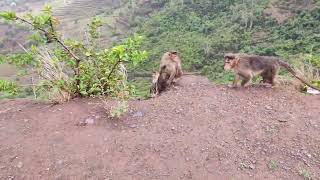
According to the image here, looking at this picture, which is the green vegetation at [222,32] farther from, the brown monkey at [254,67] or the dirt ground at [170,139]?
the dirt ground at [170,139]

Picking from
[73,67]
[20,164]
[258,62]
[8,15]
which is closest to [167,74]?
[258,62]

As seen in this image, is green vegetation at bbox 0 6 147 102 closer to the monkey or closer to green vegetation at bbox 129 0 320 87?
the monkey

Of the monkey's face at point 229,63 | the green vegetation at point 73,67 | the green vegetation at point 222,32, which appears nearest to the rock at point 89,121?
the green vegetation at point 73,67

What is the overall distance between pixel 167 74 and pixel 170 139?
2401mm

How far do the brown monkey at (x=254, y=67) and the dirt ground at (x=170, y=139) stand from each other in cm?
53

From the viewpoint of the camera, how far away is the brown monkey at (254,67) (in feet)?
18.6

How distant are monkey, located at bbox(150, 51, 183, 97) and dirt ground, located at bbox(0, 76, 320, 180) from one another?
131 centimetres

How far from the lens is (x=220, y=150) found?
4.14 meters

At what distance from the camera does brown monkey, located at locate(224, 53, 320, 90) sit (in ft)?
18.6

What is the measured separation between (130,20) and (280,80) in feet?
133

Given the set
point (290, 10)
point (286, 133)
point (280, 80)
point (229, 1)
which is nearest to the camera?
point (286, 133)

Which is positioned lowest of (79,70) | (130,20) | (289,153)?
(130,20)

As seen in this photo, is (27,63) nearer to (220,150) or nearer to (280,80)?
(220,150)

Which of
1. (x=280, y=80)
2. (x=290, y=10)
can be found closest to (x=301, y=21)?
(x=290, y=10)
